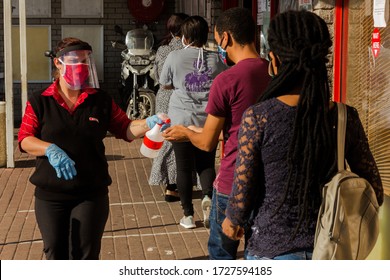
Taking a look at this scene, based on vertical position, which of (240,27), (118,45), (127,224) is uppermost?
(240,27)

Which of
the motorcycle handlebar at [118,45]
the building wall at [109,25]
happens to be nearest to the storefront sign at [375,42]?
the motorcycle handlebar at [118,45]

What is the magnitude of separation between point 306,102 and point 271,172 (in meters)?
0.31

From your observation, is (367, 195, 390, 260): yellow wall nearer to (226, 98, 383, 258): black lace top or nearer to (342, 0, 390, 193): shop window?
(342, 0, 390, 193): shop window

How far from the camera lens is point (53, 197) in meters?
4.75

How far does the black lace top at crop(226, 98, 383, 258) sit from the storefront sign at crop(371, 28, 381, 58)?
250 centimetres

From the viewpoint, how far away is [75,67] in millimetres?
4879

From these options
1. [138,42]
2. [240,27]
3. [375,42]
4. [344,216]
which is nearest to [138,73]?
[138,42]

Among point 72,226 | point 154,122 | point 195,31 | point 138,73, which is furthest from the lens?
point 138,73

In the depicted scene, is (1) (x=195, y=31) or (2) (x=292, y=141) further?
(1) (x=195, y=31)

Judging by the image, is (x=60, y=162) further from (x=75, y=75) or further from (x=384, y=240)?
(x=384, y=240)

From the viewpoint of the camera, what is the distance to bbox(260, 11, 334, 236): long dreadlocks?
11.1 feet

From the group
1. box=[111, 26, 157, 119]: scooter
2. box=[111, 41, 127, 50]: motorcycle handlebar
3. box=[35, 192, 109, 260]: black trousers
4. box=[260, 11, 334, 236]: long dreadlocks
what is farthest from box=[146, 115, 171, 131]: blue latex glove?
box=[111, 41, 127, 50]: motorcycle handlebar

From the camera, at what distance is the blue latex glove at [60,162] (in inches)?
180

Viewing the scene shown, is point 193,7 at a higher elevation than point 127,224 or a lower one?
higher
